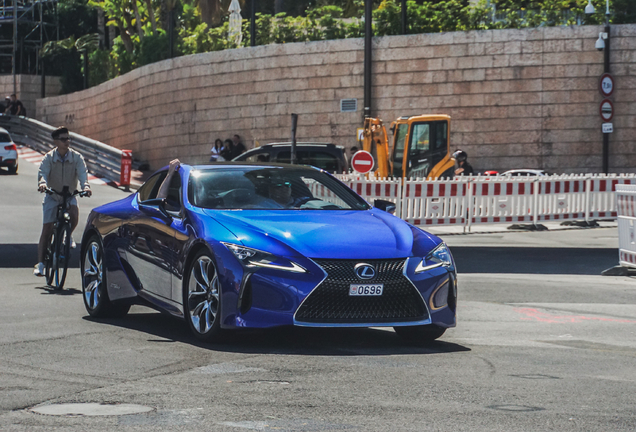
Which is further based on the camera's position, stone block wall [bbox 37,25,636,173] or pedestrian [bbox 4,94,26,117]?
pedestrian [bbox 4,94,26,117]

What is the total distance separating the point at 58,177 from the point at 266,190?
4.13m

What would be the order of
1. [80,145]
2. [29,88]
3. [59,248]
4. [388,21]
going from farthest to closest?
[29,88] < [80,145] < [388,21] < [59,248]

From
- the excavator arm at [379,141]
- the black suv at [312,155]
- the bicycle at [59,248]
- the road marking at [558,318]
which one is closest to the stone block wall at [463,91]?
the excavator arm at [379,141]

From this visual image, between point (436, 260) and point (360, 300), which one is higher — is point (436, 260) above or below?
above

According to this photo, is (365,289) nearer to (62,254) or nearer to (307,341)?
(307,341)

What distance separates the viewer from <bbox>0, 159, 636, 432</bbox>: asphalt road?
5.22 m

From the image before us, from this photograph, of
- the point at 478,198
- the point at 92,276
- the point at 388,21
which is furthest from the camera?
the point at 388,21

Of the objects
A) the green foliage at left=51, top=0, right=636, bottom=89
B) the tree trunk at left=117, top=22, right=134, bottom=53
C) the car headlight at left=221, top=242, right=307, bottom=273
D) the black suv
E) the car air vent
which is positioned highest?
the tree trunk at left=117, top=22, right=134, bottom=53

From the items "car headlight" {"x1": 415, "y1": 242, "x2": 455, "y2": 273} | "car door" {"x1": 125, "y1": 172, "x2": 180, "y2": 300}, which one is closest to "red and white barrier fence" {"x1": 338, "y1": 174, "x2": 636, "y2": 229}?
"car door" {"x1": 125, "y1": 172, "x2": 180, "y2": 300}

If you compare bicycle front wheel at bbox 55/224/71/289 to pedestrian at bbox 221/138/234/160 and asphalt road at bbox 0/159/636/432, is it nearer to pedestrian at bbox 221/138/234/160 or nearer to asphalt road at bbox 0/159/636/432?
asphalt road at bbox 0/159/636/432

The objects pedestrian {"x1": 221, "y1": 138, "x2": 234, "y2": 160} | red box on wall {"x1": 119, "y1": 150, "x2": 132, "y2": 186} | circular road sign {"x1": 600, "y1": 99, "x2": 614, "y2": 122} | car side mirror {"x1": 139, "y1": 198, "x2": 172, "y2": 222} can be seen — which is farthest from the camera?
red box on wall {"x1": 119, "y1": 150, "x2": 132, "y2": 186}

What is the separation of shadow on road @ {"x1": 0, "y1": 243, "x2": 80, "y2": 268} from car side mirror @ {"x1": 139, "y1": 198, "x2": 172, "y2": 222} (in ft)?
19.1

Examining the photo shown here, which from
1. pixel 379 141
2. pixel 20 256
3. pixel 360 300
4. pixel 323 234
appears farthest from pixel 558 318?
pixel 379 141

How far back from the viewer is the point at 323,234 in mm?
7363
